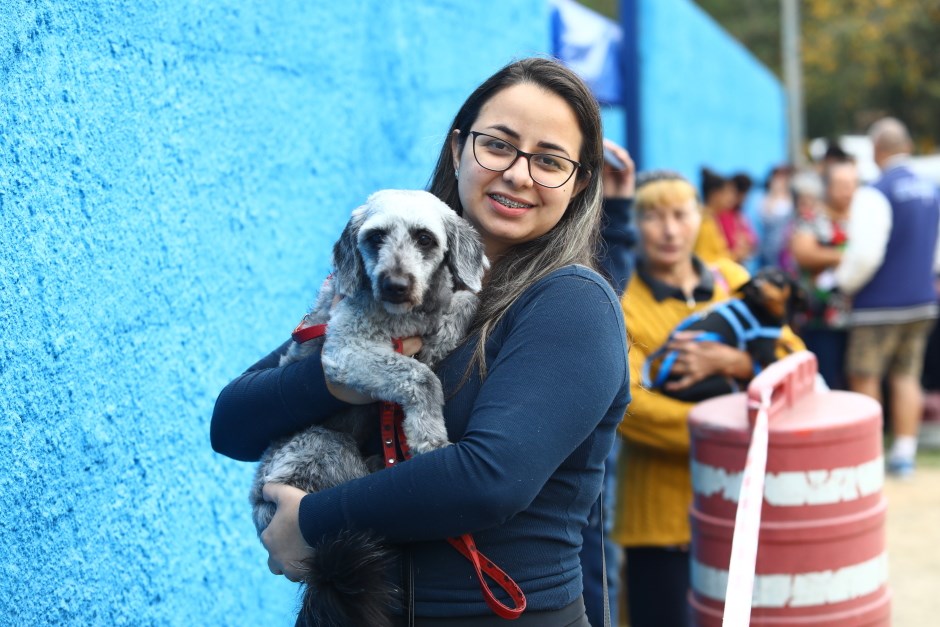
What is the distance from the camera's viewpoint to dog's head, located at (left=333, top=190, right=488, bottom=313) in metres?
2.14

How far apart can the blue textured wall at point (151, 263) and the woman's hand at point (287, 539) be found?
62 centimetres

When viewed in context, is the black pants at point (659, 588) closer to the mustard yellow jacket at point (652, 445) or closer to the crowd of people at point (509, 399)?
the mustard yellow jacket at point (652, 445)

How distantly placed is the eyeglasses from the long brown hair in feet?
0.25

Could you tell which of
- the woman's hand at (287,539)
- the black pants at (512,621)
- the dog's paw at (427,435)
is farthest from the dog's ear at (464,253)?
the black pants at (512,621)

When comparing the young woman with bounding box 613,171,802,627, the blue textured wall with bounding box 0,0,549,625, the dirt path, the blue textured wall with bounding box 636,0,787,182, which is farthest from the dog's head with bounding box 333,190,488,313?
the blue textured wall with bounding box 636,0,787,182

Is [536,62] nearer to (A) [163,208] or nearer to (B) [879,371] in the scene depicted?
(A) [163,208]

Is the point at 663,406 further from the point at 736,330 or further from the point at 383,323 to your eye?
the point at 383,323

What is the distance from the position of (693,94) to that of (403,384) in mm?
10160

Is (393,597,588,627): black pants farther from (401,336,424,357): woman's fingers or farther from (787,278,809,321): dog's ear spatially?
(787,278,809,321): dog's ear

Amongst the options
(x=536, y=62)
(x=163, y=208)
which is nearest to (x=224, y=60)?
(x=163, y=208)

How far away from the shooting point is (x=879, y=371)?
302 inches

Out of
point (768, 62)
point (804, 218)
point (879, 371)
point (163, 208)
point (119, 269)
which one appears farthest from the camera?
point (768, 62)

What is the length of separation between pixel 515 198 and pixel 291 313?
1.50m

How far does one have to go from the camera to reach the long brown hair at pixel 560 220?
2.07 m
